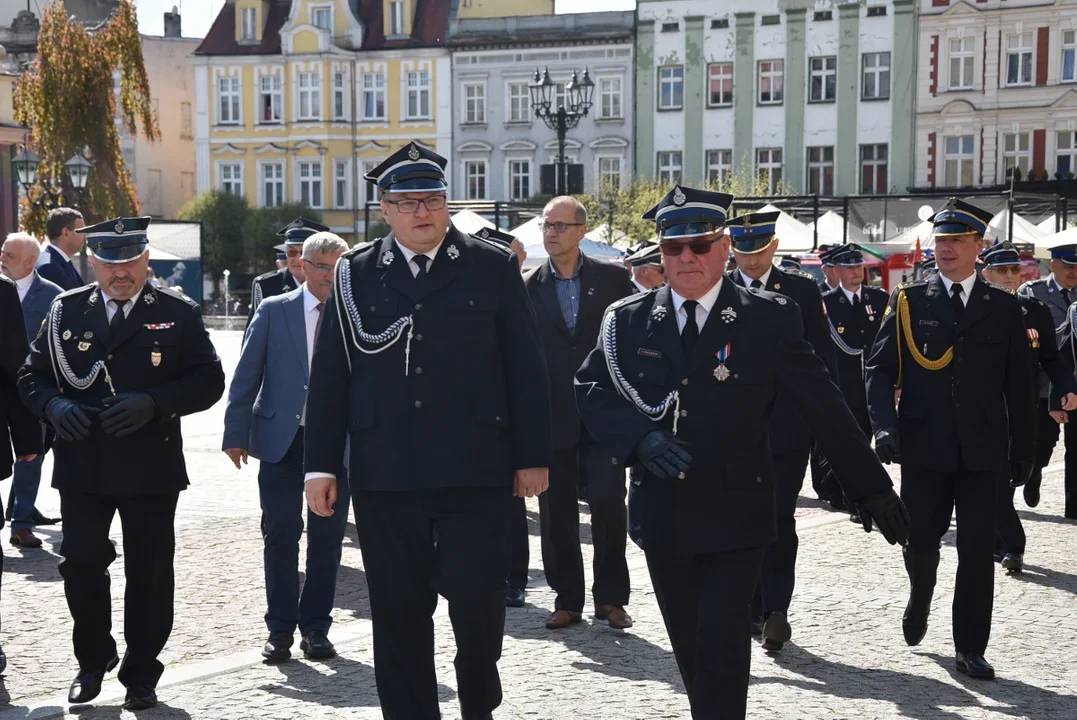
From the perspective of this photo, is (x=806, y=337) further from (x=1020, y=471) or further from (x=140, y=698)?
(x=140, y=698)

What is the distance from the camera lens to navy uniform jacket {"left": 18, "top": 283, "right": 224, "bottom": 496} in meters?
6.70

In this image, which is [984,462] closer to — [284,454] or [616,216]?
[284,454]

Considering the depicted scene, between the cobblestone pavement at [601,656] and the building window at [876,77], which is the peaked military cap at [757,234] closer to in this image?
the cobblestone pavement at [601,656]

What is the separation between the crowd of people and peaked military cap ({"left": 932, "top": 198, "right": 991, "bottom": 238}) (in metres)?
0.01

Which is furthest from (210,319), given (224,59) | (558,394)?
(558,394)

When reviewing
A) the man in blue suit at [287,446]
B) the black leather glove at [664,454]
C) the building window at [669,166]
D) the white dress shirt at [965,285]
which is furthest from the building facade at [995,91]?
→ the black leather glove at [664,454]

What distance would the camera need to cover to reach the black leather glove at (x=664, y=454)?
5.15m

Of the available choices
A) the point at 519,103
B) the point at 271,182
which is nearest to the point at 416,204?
the point at 519,103

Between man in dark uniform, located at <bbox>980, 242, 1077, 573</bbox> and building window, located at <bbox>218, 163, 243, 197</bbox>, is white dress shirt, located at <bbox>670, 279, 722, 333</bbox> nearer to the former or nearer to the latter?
man in dark uniform, located at <bbox>980, 242, 1077, 573</bbox>

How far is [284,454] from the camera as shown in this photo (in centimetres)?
784

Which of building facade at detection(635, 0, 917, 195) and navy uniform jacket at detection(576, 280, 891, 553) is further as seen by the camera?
building facade at detection(635, 0, 917, 195)

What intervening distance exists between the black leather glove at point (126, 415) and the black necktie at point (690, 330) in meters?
2.46

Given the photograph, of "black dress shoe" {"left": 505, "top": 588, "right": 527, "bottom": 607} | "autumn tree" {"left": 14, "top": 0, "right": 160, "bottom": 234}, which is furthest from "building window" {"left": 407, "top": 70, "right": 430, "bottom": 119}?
"black dress shoe" {"left": 505, "top": 588, "right": 527, "bottom": 607}

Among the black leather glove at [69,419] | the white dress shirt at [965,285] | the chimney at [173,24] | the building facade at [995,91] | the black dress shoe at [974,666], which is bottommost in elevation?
the black dress shoe at [974,666]
